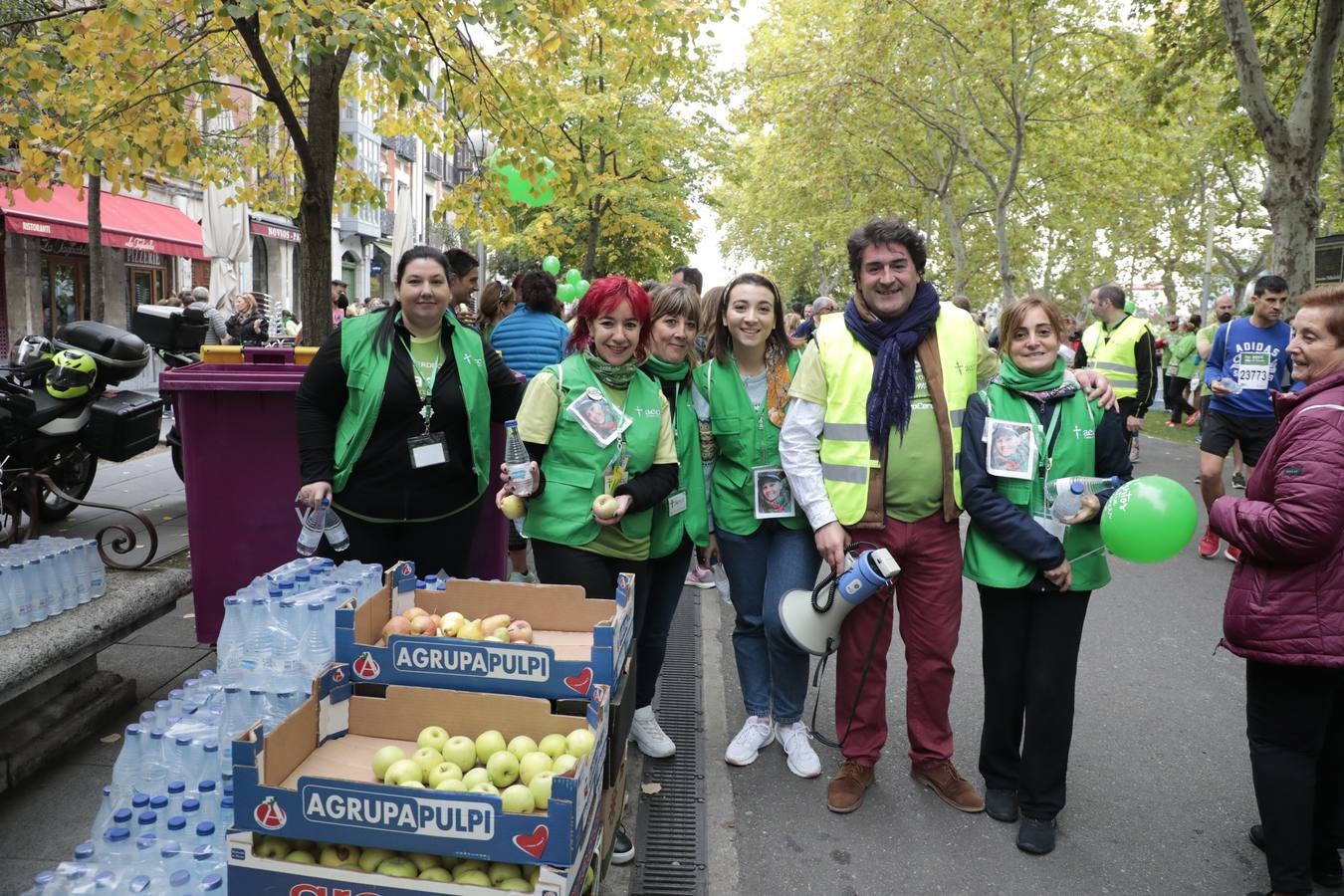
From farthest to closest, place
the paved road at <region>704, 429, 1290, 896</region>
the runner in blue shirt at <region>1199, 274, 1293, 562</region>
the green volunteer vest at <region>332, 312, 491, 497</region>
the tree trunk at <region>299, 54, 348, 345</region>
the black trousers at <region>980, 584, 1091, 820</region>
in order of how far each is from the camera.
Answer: the runner in blue shirt at <region>1199, 274, 1293, 562</region>
the tree trunk at <region>299, 54, 348, 345</region>
the green volunteer vest at <region>332, 312, 491, 497</region>
the black trousers at <region>980, 584, 1091, 820</region>
the paved road at <region>704, 429, 1290, 896</region>

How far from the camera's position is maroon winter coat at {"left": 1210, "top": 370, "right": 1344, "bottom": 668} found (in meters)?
2.62

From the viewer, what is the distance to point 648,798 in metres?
3.65

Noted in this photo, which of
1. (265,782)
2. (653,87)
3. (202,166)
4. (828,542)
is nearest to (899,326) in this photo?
(828,542)

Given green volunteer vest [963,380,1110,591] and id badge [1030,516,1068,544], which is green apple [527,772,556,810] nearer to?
green volunteer vest [963,380,1110,591]

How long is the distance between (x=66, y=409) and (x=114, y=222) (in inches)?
631

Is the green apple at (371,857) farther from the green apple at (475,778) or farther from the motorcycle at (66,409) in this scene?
the motorcycle at (66,409)

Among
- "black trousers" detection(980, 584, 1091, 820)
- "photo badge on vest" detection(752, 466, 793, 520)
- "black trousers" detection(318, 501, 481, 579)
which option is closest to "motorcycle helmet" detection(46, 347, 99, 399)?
"black trousers" detection(318, 501, 481, 579)

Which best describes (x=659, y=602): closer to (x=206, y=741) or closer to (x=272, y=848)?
(x=206, y=741)

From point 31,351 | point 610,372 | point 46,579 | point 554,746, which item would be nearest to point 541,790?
point 554,746

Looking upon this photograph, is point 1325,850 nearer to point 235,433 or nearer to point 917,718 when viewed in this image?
point 917,718

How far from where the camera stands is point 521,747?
2.32 meters

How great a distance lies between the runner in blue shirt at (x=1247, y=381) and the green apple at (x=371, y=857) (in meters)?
6.64

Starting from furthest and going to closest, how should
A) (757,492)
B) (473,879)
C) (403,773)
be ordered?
(757,492) < (403,773) < (473,879)

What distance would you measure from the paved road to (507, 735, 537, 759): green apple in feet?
3.70
